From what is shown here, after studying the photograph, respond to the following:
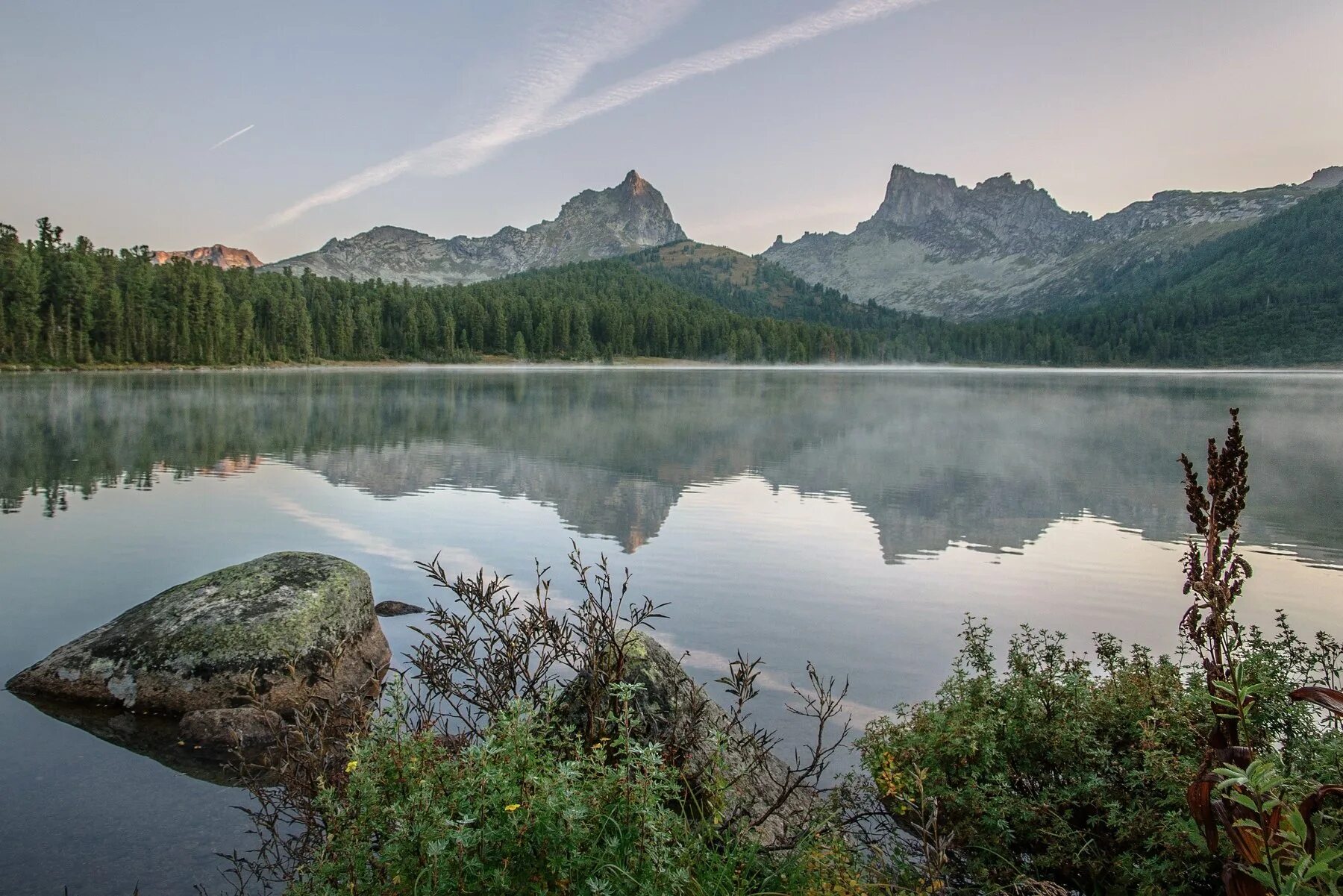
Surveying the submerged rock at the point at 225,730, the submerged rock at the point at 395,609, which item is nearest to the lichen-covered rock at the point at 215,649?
the submerged rock at the point at 225,730

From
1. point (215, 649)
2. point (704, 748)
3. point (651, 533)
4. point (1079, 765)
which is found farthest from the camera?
point (651, 533)

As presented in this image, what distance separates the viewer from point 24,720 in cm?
757

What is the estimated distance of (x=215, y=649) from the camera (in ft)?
26.7

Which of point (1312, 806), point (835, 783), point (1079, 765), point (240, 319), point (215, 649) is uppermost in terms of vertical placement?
point (240, 319)

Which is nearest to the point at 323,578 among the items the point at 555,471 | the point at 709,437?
the point at 555,471

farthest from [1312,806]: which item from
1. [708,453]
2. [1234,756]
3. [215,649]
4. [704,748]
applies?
[708,453]

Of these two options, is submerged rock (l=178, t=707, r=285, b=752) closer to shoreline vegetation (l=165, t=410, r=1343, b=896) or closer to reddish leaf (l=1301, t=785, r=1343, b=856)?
shoreline vegetation (l=165, t=410, r=1343, b=896)

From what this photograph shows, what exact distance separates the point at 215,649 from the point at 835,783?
626 cm

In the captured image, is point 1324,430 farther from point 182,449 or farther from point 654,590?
point 182,449

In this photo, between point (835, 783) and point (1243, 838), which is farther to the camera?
point (835, 783)

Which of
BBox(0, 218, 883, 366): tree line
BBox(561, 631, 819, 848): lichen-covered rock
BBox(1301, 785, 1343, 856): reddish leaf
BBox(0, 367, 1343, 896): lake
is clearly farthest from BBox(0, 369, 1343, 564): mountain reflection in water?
BBox(0, 218, 883, 366): tree line

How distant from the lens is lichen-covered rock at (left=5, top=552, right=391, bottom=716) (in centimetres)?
796

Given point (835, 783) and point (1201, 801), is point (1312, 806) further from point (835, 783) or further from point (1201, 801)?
point (835, 783)

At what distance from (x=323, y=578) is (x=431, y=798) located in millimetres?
6095
